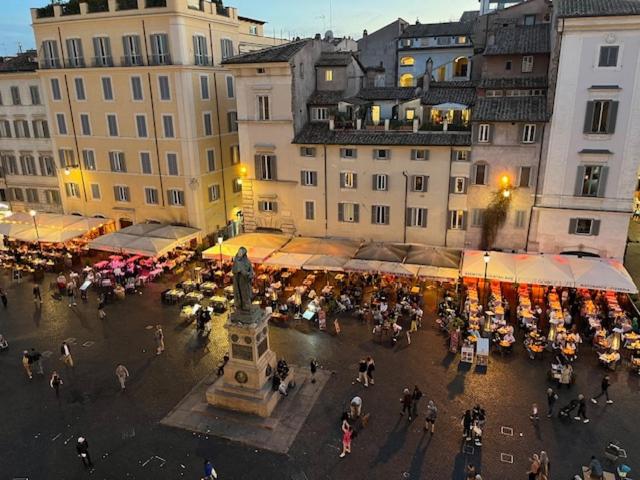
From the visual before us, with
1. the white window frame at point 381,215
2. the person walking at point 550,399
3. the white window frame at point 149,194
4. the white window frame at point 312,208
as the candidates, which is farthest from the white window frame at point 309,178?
the person walking at point 550,399

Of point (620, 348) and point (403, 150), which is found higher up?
point (403, 150)

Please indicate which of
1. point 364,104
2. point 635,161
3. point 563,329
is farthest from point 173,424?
point 635,161

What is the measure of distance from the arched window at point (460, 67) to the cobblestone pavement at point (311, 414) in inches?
1835

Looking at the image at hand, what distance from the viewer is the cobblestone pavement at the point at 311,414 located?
1797 centimetres

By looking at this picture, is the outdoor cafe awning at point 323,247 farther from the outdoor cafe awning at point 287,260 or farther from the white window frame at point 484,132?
the white window frame at point 484,132

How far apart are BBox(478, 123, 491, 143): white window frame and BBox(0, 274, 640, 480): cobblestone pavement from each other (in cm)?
1207

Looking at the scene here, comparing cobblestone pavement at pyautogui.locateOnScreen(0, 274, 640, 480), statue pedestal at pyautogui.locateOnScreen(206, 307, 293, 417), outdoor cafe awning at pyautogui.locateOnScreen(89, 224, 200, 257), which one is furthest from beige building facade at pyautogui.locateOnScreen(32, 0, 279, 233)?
statue pedestal at pyautogui.locateOnScreen(206, 307, 293, 417)

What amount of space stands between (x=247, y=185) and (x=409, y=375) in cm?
2044

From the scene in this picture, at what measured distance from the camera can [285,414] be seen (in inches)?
811

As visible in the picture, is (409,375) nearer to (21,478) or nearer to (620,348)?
(620,348)

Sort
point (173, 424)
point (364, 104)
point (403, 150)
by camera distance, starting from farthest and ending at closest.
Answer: point (364, 104)
point (403, 150)
point (173, 424)

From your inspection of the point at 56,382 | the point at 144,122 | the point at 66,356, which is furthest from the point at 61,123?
the point at 56,382

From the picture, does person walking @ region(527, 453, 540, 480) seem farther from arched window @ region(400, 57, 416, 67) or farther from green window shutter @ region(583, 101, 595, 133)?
arched window @ region(400, 57, 416, 67)

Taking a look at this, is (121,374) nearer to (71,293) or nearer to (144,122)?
(71,293)
